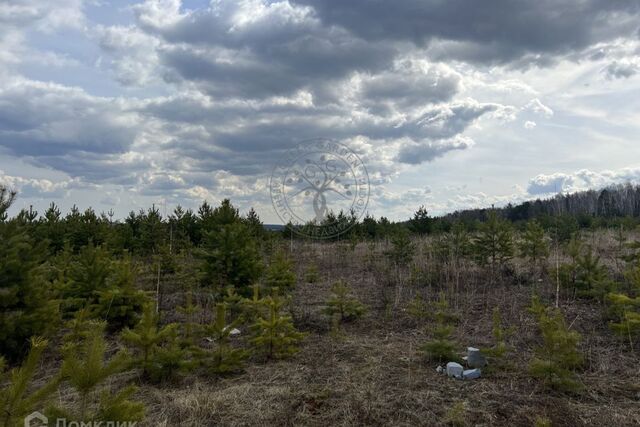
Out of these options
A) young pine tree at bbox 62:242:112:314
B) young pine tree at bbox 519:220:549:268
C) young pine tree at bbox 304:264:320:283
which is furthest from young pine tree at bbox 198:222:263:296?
young pine tree at bbox 519:220:549:268

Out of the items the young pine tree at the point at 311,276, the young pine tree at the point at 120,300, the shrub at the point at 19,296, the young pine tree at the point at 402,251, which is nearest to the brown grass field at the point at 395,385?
the shrub at the point at 19,296

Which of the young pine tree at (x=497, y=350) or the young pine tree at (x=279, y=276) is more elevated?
the young pine tree at (x=279, y=276)

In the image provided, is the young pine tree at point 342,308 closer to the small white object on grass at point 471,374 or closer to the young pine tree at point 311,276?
the small white object on grass at point 471,374

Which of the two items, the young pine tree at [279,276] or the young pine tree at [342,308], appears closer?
the young pine tree at [342,308]

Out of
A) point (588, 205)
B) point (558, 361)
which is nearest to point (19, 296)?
point (558, 361)

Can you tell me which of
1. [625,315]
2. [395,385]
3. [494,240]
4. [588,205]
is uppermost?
[588,205]

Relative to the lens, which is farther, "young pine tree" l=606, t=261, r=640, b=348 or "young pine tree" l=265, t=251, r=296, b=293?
"young pine tree" l=265, t=251, r=296, b=293

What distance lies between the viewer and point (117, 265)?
23.2 feet

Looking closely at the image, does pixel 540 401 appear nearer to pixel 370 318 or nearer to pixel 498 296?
pixel 370 318

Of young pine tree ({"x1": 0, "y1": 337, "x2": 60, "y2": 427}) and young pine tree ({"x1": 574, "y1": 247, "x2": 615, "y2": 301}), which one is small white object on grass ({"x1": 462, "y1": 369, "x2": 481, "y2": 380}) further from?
young pine tree ({"x1": 0, "y1": 337, "x2": 60, "y2": 427})

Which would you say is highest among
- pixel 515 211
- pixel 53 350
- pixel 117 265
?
pixel 515 211

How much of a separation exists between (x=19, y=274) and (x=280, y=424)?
385 cm

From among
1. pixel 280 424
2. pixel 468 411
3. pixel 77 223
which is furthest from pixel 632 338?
pixel 77 223

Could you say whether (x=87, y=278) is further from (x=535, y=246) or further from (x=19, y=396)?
(x=535, y=246)
